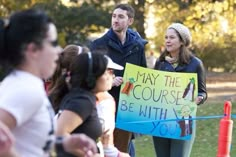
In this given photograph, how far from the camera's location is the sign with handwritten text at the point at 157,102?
7277 mm

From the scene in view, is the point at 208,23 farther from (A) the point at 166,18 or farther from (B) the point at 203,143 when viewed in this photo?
(B) the point at 203,143

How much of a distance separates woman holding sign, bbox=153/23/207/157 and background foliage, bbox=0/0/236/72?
795 inches

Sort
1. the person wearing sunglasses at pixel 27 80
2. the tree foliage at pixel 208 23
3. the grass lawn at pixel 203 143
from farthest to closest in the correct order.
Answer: the tree foliage at pixel 208 23, the grass lawn at pixel 203 143, the person wearing sunglasses at pixel 27 80

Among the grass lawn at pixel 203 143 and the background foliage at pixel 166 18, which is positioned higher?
the background foliage at pixel 166 18

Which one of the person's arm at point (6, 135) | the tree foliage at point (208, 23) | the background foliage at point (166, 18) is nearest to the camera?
the person's arm at point (6, 135)

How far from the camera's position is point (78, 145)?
3.35 metres

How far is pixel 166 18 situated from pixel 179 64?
24468 mm

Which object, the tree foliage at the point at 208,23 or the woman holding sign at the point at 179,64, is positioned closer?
the woman holding sign at the point at 179,64

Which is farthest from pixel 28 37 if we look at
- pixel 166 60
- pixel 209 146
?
pixel 209 146

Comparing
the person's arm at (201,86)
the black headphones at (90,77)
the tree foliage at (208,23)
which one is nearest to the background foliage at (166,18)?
the tree foliage at (208,23)

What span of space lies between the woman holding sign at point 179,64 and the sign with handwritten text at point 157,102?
2.6 inches

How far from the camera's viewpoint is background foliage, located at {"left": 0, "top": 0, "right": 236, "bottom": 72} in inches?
1135

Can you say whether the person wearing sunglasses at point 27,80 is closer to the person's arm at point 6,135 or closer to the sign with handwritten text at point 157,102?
the person's arm at point 6,135

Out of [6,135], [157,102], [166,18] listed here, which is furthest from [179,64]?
[166,18]
